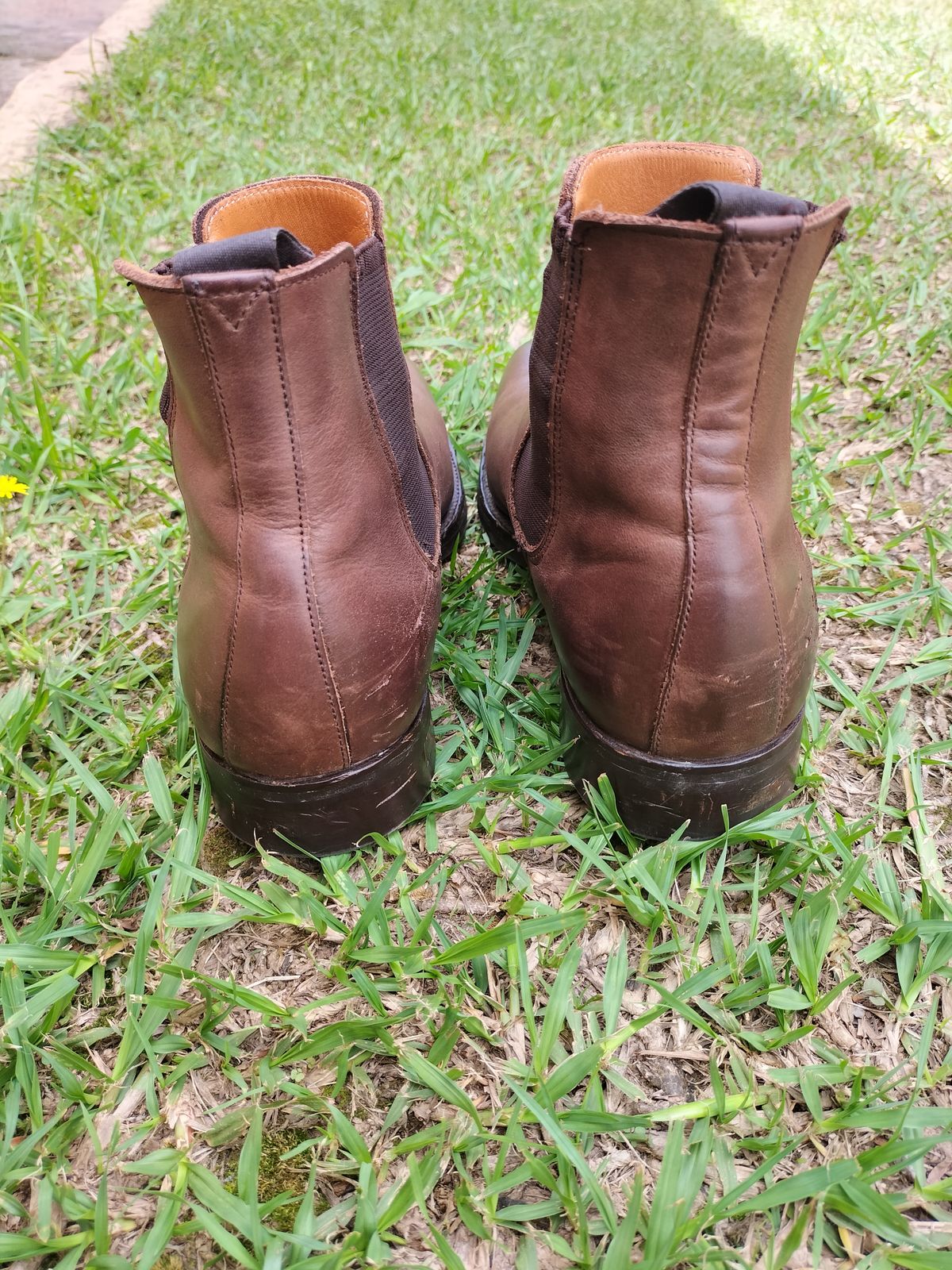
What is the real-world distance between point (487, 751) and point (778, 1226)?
722 mm

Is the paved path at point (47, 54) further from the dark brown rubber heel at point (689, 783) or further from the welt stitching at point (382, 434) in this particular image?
the dark brown rubber heel at point (689, 783)

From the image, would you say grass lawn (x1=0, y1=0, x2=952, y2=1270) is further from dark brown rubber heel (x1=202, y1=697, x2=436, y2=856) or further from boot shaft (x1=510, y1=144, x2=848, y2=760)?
boot shaft (x1=510, y1=144, x2=848, y2=760)

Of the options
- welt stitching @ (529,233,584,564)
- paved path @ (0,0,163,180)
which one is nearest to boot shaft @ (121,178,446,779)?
welt stitching @ (529,233,584,564)

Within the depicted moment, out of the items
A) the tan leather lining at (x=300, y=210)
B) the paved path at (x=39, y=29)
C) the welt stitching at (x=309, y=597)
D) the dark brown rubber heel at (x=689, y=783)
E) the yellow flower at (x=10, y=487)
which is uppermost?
the paved path at (x=39, y=29)

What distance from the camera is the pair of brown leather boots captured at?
0.91m

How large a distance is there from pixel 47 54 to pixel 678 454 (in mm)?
5232

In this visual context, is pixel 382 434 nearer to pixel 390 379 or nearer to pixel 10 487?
pixel 390 379

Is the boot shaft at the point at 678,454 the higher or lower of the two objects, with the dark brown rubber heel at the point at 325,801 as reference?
higher

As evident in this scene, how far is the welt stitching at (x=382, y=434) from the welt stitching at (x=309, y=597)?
0.40ft

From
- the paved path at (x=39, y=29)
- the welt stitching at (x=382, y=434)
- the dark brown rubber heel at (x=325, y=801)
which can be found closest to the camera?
the welt stitching at (x=382, y=434)

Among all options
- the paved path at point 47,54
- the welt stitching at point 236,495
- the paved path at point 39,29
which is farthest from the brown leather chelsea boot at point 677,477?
the paved path at point 39,29

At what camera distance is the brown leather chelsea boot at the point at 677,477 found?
92 cm

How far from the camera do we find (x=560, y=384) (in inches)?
43.5

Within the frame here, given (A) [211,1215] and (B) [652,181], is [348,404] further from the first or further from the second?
(A) [211,1215]
